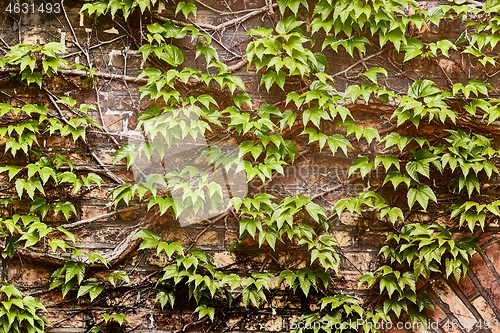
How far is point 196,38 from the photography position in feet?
7.98

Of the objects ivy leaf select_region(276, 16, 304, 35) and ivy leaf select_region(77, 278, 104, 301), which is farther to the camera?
ivy leaf select_region(276, 16, 304, 35)

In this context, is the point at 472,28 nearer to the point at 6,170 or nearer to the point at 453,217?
the point at 453,217

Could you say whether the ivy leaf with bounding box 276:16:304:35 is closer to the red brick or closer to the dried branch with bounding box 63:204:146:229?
the dried branch with bounding box 63:204:146:229

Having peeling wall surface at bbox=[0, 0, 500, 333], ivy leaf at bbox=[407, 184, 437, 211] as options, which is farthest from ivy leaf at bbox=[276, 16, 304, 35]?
ivy leaf at bbox=[407, 184, 437, 211]

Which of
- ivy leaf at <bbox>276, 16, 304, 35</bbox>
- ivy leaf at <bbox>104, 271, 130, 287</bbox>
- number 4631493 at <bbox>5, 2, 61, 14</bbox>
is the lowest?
ivy leaf at <bbox>104, 271, 130, 287</bbox>

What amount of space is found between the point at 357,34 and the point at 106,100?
1132 mm

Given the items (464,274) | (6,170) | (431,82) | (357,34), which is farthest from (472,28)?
(6,170)

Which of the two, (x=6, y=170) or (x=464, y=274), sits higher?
(x=6, y=170)

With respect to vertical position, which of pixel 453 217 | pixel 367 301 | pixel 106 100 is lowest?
pixel 367 301

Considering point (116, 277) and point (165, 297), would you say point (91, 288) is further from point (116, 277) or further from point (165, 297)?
point (165, 297)

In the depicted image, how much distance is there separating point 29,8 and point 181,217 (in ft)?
3.68

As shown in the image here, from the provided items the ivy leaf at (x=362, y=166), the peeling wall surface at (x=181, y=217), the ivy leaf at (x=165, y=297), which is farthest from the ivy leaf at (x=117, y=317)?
the ivy leaf at (x=362, y=166)

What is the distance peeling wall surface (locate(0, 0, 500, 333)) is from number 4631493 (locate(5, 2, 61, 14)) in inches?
0.7

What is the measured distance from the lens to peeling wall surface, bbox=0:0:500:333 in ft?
7.55
